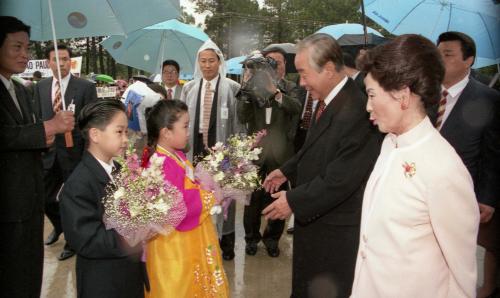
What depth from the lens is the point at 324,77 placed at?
2.55 metres

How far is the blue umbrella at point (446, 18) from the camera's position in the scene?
3.93 meters

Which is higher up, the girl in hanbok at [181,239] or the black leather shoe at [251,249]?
the girl in hanbok at [181,239]

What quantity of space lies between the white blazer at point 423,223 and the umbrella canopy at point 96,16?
2.45 metres

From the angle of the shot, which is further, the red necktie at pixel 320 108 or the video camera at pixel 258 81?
the video camera at pixel 258 81

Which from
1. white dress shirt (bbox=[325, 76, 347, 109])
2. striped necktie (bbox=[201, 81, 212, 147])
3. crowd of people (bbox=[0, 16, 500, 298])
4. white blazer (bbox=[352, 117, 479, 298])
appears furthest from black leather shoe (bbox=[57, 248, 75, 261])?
white blazer (bbox=[352, 117, 479, 298])

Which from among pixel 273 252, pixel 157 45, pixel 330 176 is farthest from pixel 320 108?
pixel 157 45

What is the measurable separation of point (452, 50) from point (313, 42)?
1481 millimetres

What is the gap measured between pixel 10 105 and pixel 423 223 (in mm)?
2456

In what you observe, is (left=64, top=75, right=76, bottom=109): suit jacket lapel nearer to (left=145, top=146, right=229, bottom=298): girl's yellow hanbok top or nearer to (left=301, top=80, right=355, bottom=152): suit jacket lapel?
(left=145, top=146, right=229, bottom=298): girl's yellow hanbok top

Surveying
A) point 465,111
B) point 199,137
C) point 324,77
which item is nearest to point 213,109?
point 199,137

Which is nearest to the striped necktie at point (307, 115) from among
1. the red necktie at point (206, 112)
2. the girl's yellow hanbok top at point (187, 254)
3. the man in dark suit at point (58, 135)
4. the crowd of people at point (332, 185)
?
the crowd of people at point (332, 185)

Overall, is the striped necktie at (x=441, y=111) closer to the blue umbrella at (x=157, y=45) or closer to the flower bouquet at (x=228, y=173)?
the flower bouquet at (x=228, y=173)

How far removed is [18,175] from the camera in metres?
2.54

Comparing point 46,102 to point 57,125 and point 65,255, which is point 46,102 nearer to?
point 65,255
